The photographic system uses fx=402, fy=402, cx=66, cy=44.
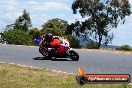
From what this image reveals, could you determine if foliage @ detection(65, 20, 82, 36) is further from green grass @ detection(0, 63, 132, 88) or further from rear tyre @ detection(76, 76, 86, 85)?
rear tyre @ detection(76, 76, 86, 85)

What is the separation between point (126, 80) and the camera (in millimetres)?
5188

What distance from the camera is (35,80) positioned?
11234 mm

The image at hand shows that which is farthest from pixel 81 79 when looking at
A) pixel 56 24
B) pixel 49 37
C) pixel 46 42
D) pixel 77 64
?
pixel 56 24

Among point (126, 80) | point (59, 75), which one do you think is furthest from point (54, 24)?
point (126, 80)

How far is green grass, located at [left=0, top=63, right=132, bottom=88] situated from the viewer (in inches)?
400

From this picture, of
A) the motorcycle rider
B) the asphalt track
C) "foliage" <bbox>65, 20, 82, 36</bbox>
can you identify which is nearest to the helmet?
the motorcycle rider

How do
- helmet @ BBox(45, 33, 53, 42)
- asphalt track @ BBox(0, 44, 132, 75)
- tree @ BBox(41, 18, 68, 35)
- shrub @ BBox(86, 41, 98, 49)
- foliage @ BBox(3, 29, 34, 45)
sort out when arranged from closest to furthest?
1. asphalt track @ BBox(0, 44, 132, 75)
2. helmet @ BBox(45, 33, 53, 42)
3. foliage @ BBox(3, 29, 34, 45)
4. shrub @ BBox(86, 41, 98, 49)
5. tree @ BBox(41, 18, 68, 35)

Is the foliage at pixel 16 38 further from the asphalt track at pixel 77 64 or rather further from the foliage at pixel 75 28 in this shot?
the asphalt track at pixel 77 64

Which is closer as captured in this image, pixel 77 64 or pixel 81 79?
pixel 81 79

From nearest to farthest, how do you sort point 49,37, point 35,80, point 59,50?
point 35,80 → point 49,37 → point 59,50

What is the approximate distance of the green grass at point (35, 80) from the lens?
10164 millimetres

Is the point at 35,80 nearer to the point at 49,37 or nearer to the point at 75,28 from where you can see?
the point at 49,37

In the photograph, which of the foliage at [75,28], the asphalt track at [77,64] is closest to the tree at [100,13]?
the foliage at [75,28]

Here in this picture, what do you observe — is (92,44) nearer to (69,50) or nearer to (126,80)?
(69,50)
